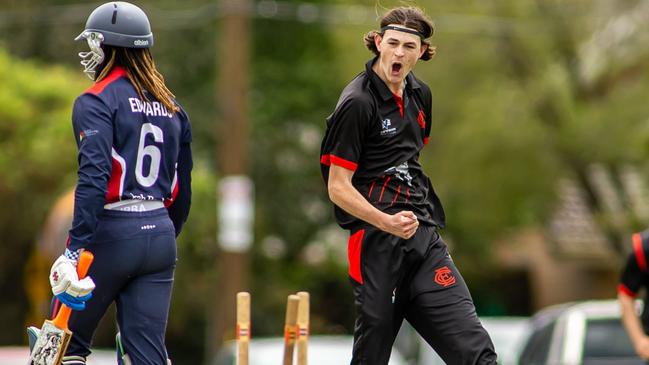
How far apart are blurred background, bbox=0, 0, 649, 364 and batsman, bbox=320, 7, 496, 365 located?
38.6ft

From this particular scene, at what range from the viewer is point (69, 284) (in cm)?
640

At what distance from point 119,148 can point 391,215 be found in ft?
4.38

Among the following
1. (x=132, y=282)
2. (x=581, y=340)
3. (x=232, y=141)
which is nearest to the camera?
(x=132, y=282)

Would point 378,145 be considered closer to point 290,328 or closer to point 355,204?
point 355,204

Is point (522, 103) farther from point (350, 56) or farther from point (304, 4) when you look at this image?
point (304, 4)

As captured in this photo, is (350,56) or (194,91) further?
(194,91)

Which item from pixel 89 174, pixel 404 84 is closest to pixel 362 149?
pixel 404 84

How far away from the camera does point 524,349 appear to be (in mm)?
13906

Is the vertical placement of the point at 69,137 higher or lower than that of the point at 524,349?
higher

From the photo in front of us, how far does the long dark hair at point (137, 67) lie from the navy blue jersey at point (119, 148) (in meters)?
0.03

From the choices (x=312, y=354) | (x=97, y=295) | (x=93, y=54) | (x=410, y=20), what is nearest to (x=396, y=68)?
(x=410, y=20)

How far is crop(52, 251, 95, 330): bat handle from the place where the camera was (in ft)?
21.3

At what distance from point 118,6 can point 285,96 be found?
89.0 feet

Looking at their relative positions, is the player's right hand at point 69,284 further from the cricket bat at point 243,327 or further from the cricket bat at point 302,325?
the cricket bat at point 302,325
